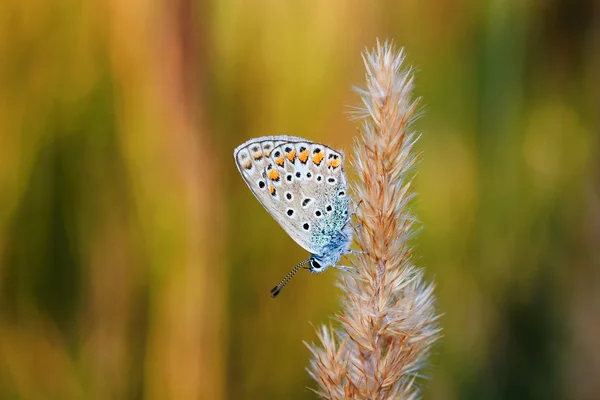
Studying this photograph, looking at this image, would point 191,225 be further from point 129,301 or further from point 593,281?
point 593,281

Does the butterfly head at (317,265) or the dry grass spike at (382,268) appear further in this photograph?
the butterfly head at (317,265)

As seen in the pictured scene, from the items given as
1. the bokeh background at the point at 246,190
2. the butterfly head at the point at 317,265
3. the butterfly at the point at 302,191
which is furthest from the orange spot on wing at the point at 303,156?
the bokeh background at the point at 246,190

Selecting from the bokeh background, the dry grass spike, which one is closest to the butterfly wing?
the dry grass spike

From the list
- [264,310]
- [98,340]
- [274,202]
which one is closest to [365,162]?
[274,202]

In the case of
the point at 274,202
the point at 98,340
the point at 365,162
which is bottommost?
the point at 98,340

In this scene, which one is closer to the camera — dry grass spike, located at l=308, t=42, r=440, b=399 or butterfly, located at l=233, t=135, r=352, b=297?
dry grass spike, located at l=308, t=42, r=440, b=399

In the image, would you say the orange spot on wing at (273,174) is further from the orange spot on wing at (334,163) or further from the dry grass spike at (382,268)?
the dry grass spike at (382,268)

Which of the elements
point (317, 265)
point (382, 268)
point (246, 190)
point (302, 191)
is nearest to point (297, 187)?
point (302, 191)

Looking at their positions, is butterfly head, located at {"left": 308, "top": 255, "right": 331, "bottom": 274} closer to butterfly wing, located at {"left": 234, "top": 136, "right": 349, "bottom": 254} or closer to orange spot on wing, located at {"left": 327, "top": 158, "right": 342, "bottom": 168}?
butterfly wing, located at {"left": 234, "top": 136, "right": 349, "bottom": 254}
